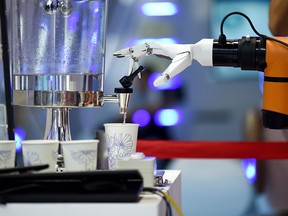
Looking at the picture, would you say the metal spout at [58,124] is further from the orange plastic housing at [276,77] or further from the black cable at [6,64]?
the black cable at [6,64]

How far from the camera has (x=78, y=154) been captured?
2.89 ft

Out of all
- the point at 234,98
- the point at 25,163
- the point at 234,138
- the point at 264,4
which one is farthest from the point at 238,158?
the point at 25,163

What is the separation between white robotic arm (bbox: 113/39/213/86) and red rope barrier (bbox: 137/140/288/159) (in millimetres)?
846

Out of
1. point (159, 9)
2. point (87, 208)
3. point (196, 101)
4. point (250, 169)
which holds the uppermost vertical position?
point (159, 9)

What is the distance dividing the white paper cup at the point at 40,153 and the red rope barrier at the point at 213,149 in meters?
1.09

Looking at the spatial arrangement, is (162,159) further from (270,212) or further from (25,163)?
(25,163)

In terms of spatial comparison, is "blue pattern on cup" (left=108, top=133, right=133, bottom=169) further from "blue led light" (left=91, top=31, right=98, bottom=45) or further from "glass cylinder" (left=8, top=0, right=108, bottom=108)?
"blue led light" (left=91, top=31, right=98, bottom=45)

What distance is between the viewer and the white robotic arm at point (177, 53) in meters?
1.07

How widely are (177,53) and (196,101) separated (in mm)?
867

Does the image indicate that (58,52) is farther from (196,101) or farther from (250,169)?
(250,169)

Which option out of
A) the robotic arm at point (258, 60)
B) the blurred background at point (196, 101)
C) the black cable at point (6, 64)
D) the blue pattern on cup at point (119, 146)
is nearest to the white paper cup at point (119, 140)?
the blue pattern on cup at point (119, 146)

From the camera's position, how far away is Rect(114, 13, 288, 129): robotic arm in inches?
40.7


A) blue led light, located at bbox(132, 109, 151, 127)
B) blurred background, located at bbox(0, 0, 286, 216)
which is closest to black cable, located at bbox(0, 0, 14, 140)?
blurred background, located at bbox(0, 0, 286, 216)

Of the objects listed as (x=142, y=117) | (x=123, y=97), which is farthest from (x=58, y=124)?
(x=142, y=117)
